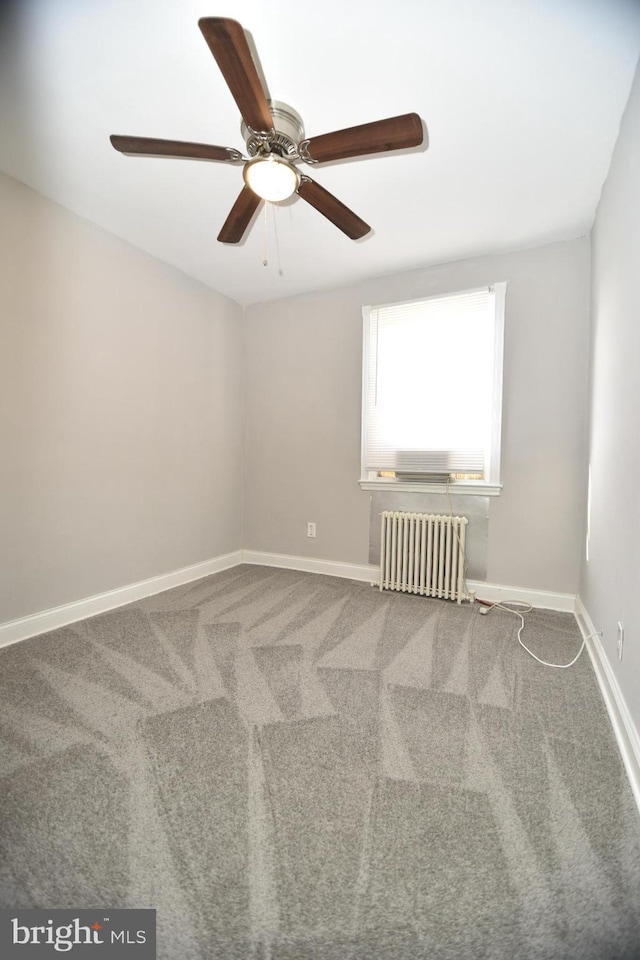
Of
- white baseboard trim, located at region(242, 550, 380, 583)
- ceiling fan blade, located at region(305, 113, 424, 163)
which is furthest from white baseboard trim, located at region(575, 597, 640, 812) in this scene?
ceiling fan blade, located at region(305, 113, 424, 163)

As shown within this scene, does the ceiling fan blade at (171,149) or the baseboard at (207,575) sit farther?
the baseboard at (207,575)

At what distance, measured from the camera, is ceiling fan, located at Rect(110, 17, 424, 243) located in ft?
3.93

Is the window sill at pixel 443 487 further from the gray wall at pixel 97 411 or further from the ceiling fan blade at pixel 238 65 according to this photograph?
the ceiling fan blade at pixel 238 65

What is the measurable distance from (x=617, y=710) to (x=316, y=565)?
2432 mm

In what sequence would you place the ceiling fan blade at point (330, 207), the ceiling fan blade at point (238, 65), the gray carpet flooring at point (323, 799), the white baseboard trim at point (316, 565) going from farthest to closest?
1. the white baseboard trim at point (316, 565)
2. the ceiling fan blade at point (330, 207)
3. the ceiling fan blade at point (238, 65)
4. the gray carpet flooring at point (323, 799)

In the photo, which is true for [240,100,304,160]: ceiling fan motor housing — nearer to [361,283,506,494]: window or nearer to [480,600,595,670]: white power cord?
[361,283,506,494]: window

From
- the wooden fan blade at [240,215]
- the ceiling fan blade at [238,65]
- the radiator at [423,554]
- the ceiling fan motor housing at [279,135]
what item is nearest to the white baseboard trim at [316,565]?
the radiator at [423,554]

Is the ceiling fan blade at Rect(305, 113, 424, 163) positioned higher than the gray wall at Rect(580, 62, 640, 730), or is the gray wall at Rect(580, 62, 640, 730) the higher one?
the ceiling fan blade at Rect(305, 113, 424, 163)

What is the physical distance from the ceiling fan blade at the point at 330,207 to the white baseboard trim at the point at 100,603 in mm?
2689

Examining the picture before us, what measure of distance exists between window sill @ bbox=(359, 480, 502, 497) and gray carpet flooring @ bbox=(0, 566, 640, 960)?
114cm

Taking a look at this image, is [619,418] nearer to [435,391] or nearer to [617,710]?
[617,710]

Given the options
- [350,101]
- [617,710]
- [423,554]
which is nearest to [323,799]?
[617,710]

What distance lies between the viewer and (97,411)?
2.66 metres

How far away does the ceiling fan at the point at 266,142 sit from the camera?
3.93ft
